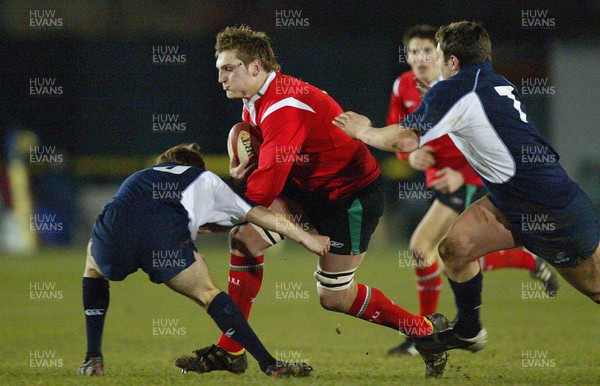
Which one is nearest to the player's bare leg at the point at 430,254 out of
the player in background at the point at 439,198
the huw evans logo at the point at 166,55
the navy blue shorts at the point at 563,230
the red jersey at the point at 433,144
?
the player in background at the point at 439,198

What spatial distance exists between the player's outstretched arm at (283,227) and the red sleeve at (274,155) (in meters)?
0.13

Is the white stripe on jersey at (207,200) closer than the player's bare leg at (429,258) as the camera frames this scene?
Yes

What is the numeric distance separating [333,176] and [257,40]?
3.04ft

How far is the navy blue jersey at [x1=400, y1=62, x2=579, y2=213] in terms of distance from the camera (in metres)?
4.57

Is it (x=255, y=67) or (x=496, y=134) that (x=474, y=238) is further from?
(x=255, y=67)

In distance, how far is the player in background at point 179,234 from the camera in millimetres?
4684

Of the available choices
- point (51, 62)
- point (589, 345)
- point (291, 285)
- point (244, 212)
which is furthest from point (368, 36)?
point (244, 212)

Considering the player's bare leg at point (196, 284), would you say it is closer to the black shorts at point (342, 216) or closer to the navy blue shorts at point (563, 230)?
the black shorts at point (342, 216)

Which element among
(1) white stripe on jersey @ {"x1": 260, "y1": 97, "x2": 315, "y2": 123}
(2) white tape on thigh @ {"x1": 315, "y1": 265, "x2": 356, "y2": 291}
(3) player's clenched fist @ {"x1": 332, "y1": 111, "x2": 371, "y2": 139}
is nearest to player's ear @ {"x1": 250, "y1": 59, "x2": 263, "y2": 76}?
(1) white stripe on jersey @ {"x1": 260, "y1": 97, "x2": 315, "y2": 123}

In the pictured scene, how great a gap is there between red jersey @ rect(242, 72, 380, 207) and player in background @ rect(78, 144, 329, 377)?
227mm

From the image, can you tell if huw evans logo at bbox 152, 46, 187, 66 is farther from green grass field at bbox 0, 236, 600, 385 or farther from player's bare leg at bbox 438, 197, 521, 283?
player's bare leg at bbox 438, 197, 521, 283

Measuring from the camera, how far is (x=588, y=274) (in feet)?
16.0


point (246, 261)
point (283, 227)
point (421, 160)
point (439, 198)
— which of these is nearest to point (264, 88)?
point (283, 227)

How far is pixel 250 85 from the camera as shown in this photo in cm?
520
